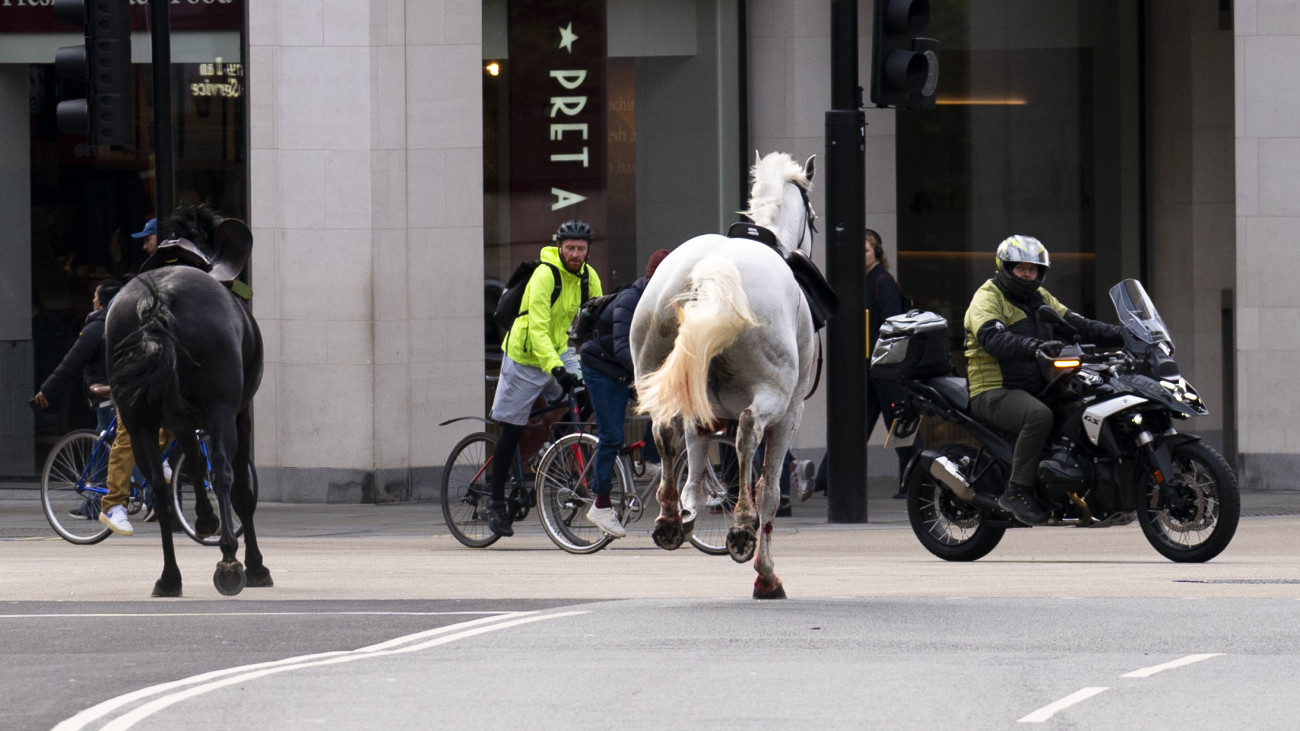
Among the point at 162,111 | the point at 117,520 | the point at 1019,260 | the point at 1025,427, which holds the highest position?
the point at 162,111

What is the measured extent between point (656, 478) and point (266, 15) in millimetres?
6202

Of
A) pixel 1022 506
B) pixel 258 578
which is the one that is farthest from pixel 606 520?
pixel 258 578

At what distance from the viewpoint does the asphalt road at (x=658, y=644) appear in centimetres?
645

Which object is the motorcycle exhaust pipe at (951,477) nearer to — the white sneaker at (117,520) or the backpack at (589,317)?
the backpack at (589,317)

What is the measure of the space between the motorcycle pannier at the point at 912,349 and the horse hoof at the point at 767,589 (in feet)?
9.17

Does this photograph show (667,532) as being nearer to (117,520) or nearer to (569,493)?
(569,493)

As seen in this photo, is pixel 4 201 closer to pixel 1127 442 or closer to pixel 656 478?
pixel 656 478

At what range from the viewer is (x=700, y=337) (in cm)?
829

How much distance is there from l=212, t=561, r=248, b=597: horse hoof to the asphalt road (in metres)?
0.09

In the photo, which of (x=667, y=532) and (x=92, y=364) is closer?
(x=667, y=532)

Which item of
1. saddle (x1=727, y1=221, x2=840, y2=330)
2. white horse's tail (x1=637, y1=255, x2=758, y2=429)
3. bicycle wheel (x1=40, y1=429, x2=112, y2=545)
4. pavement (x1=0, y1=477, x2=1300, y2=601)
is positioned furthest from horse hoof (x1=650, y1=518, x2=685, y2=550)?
bicycle wheel (x1=40, y1=429, x2=112, y2=545)

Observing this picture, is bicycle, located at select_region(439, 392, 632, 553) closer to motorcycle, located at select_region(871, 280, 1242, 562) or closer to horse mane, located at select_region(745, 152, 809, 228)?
motorcycle, located at select_region(871, 280, 1242, 562)

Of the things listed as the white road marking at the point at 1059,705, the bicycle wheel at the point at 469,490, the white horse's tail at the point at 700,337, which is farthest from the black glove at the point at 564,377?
the white road marking at the point at 1059,705

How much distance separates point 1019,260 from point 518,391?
3167mm
